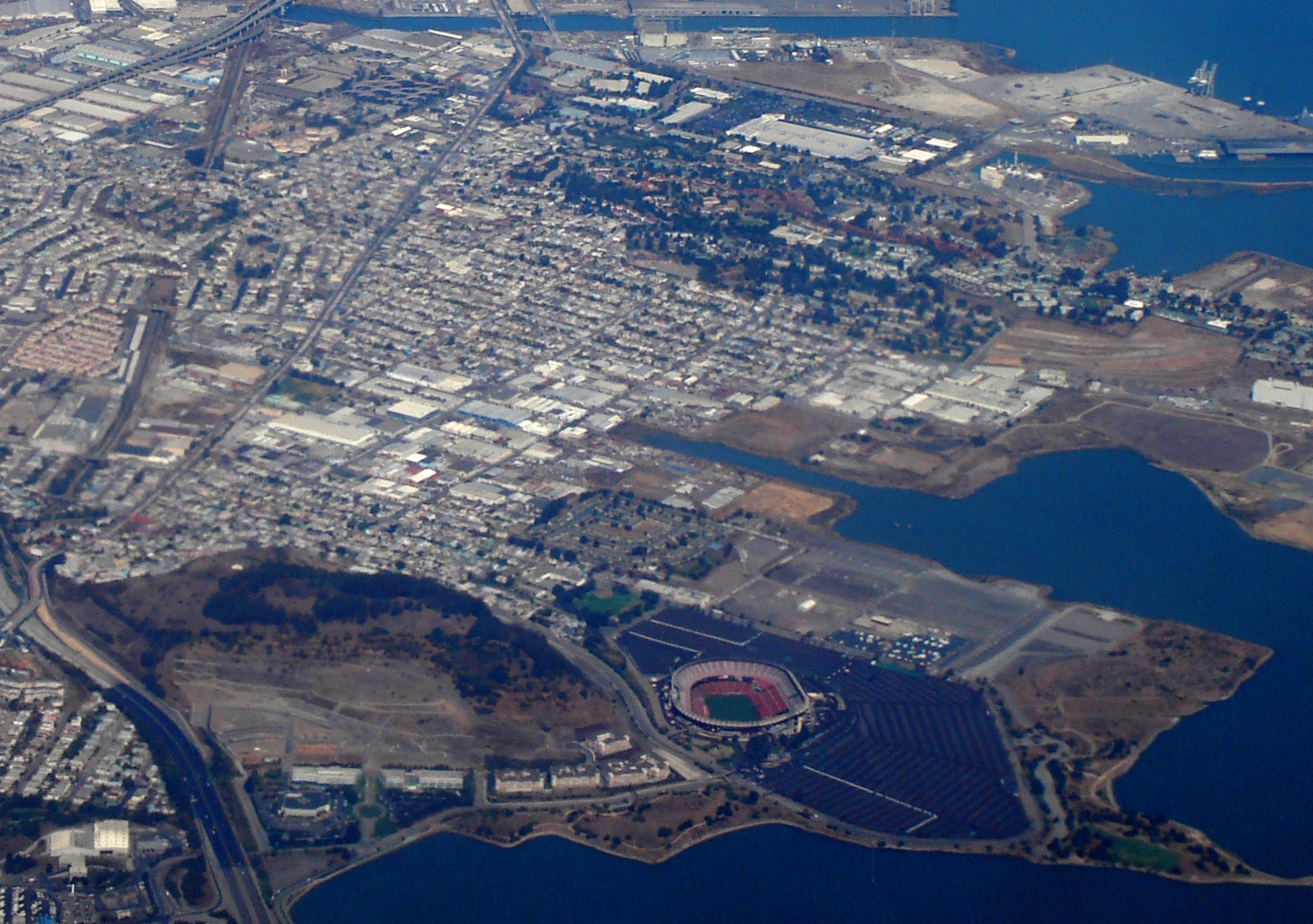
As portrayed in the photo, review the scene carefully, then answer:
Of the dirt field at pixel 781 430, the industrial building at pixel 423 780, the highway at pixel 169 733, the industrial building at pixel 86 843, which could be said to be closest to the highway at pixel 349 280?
the highway at pixel 169 733

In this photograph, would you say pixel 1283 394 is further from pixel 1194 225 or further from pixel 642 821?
pixel 642 821

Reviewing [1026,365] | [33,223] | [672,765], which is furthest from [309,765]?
[33,223]

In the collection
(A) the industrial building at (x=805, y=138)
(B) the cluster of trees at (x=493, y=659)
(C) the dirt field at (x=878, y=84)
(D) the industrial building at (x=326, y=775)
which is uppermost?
(C) the dirt field at (x=878, y=84)

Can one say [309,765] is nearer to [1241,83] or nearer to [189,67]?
[189,67]

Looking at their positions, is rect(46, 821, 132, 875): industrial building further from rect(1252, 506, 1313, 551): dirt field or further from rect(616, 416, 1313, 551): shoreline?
rect(1252, 506, 1313, 551): dirt field

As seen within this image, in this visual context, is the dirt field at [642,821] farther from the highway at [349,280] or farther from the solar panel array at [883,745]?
the highway at [349,280]

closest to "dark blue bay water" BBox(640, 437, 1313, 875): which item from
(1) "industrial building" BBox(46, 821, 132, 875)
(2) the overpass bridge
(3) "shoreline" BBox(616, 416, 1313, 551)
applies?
(3) "shoreline" BBox(616, 416, 1313, 551)
